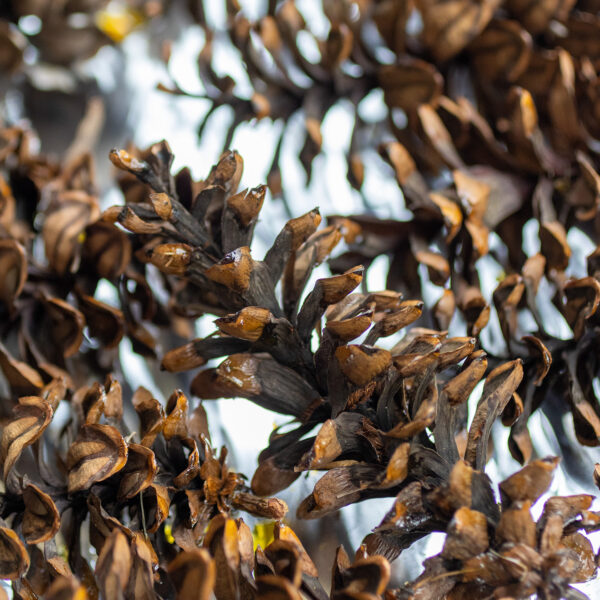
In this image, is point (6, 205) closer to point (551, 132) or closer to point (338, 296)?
point (338, 296)

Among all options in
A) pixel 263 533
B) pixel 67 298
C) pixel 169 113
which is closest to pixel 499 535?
pixel 263 533

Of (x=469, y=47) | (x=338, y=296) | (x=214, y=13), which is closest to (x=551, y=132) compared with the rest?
(x=469, y=47)

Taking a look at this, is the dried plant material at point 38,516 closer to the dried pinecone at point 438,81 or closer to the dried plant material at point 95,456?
the dried plant material at point 95,456

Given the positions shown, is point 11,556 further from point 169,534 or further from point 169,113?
point 169,113

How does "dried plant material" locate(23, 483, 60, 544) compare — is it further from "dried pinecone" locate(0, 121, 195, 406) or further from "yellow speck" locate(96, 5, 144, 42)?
"yellow speck" locate(96, 5, 144, 42)

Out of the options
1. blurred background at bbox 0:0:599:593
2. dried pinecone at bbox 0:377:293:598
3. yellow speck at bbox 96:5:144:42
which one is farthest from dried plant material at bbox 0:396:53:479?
yellow speck at bbox 96:5:144:42

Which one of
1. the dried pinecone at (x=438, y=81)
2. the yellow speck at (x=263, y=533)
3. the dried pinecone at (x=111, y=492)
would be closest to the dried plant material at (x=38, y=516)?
the dried pinecone at (x=111, y=492)
